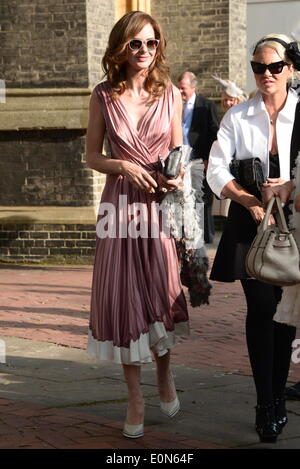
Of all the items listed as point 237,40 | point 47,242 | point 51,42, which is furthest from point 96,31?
point 237,40

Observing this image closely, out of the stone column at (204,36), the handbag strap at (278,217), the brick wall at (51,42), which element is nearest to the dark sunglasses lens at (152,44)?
the handbag strap at (278,217)

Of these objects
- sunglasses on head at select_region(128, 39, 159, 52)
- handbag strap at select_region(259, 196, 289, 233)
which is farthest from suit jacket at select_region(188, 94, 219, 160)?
handbag strap at select_region(259, 196, 289, 233)

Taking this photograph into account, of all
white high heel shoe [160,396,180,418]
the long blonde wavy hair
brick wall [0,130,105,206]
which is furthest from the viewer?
brick wall [0,130,105,206]

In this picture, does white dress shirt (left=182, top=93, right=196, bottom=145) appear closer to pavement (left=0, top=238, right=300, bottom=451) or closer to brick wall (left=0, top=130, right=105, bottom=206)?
brick wall (left=0, top=130, right=105, bottom=206)

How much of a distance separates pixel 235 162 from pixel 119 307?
90 cm

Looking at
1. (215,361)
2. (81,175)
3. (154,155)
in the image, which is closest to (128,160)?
(154,155)

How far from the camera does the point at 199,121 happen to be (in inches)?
456

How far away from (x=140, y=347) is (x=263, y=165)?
3.45 ft

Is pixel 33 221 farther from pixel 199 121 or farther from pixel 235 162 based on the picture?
pixel 235 162

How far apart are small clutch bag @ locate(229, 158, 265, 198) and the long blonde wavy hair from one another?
53cm

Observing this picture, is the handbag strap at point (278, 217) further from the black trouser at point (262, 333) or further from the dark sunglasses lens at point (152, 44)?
the dark sunglasses lens at point (152, 44)

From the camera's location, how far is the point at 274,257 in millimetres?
4742

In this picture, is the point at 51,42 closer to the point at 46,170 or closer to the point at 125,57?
the point at 46,170

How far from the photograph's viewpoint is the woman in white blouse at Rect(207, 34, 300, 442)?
5102 millimetres
